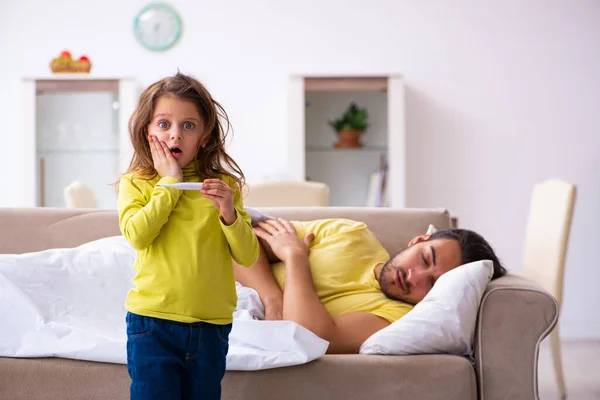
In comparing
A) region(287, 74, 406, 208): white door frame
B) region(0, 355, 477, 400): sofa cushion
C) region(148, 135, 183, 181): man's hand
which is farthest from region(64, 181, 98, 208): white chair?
region(148, 135, 183, 181): man's hand

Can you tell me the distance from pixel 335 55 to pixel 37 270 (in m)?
3.09

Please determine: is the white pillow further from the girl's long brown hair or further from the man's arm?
the girl's long brown hair

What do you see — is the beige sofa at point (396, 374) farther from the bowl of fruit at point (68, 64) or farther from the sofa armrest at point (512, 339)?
the bowl of fruit at point (68, 64)

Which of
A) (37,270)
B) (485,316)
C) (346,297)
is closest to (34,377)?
(37,270)

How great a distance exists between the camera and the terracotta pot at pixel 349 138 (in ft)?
14.6

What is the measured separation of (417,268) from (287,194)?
1.47 meters

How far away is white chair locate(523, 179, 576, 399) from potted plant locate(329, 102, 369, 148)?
1169 mm

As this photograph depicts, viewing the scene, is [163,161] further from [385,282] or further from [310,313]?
[385,282]

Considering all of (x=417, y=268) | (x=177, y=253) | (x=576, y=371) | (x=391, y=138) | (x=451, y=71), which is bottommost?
(x=576, y=371)

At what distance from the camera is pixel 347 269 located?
217cm

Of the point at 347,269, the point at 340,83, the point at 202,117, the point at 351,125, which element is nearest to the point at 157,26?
the point at 340,83

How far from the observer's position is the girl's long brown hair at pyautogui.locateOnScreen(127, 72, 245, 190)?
4.93ft

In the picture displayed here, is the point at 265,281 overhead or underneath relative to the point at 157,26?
underneath

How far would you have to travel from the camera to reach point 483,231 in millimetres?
4789
